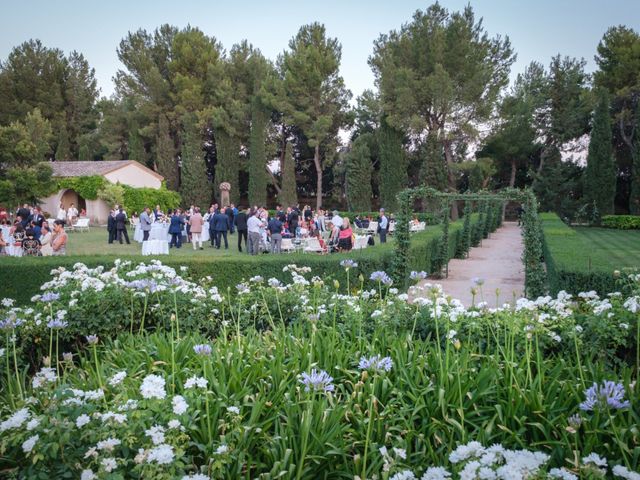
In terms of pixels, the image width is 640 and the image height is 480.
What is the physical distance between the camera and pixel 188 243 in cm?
1945

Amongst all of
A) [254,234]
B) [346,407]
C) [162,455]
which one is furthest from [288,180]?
[162,455]

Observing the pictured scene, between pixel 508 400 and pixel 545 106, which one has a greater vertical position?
pixel 545 106

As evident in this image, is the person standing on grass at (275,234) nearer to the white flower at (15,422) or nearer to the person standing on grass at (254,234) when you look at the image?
the person standing on grass at (254,234)

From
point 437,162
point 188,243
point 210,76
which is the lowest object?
point 188,243

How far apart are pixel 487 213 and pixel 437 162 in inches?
345

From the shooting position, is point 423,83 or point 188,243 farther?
point 423,83

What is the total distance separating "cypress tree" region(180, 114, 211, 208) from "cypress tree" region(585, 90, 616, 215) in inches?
1056

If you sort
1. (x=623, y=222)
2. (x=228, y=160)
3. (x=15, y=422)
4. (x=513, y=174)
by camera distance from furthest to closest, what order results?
(x=228, y=160)
(x=513, y=174)
(x=623, y=222)
(x=15, y=422)

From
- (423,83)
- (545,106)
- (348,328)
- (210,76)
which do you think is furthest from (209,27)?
(348,328)

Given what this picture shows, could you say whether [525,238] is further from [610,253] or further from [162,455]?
[162,455]

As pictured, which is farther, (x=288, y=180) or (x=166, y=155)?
(x=166, y=155)

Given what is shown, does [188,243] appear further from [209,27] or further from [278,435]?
[209,27]

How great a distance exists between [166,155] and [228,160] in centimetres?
518

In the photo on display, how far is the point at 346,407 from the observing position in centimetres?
250
